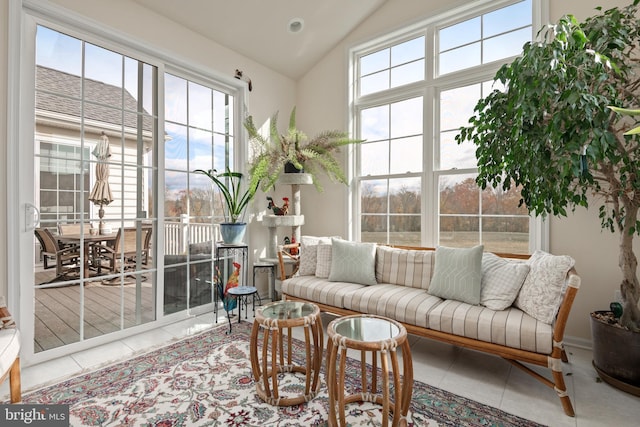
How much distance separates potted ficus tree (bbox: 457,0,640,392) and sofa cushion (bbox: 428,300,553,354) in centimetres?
52

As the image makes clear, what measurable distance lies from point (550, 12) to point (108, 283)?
442cm

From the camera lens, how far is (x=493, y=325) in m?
2.08

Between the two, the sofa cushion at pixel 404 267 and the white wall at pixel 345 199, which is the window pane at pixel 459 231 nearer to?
the sofa cushion at pixel 404 267

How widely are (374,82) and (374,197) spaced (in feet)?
4.45

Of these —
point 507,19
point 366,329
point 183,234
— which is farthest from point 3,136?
point 507,19

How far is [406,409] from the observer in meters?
1.68

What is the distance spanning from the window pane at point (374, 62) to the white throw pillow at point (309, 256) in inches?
82.1

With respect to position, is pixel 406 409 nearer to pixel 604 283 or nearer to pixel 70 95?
pixel 604 283

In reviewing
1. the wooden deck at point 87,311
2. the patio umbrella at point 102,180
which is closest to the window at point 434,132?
the wooden deck at point 87,311

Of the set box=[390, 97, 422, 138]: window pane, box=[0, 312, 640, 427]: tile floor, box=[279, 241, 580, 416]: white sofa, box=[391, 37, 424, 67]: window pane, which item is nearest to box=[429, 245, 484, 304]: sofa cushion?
box=[279, 241, 580, 416]: white sofa

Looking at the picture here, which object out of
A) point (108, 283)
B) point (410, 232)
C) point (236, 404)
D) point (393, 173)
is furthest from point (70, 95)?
point (410, 232)

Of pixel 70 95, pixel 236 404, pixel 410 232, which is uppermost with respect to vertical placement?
pixel 70 95

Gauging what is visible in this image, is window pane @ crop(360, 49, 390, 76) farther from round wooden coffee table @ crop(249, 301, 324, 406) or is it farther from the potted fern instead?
round wooden coffee table @ crop(249, 301, 324, 406)

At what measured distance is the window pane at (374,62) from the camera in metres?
3.73
